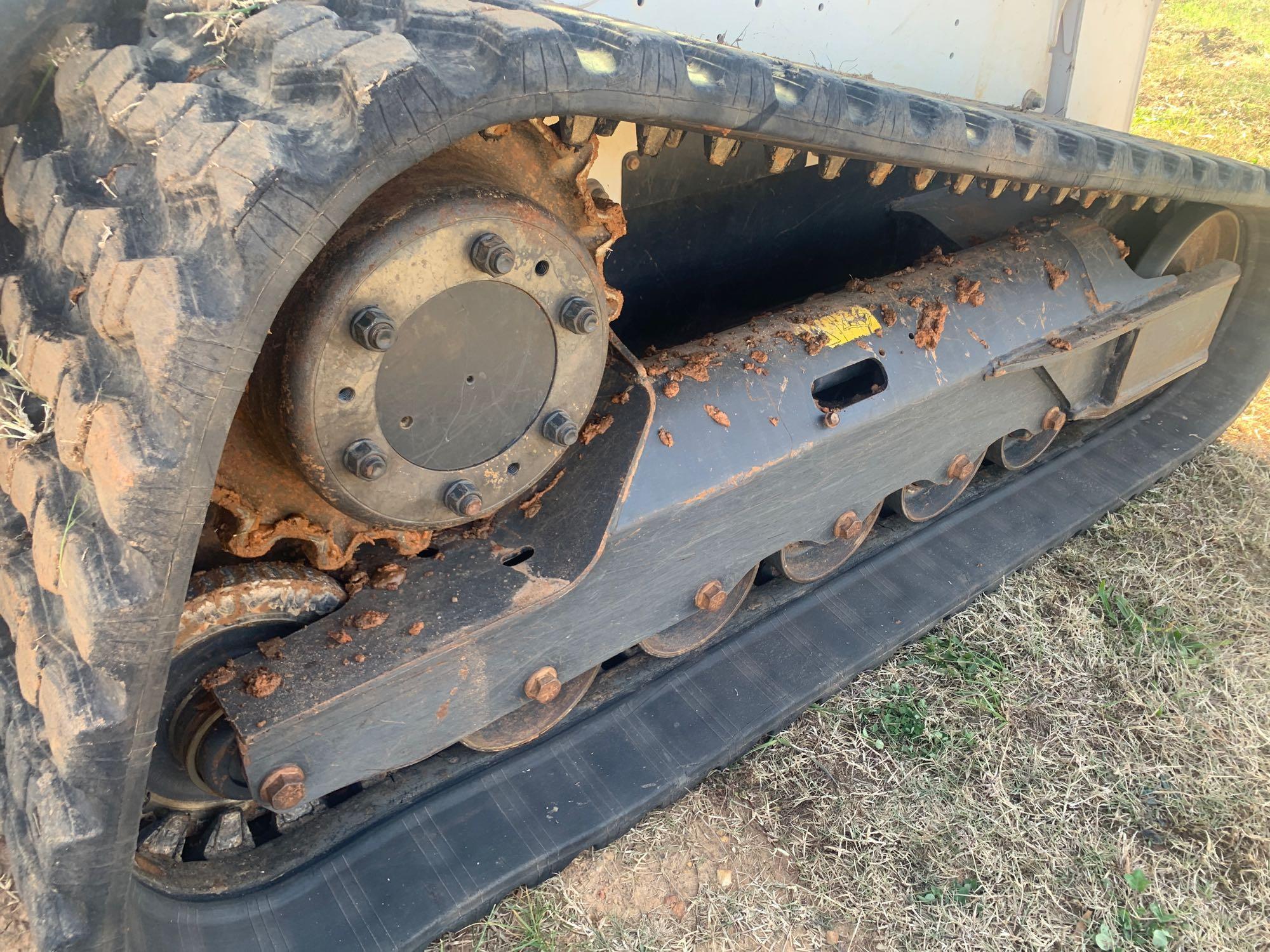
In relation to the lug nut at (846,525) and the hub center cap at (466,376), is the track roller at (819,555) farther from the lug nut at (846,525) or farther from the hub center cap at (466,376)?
the hub center cap at (466,376)

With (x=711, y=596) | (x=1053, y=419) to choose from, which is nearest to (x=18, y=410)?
(x=711, y=596)

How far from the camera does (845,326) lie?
1.94 meters

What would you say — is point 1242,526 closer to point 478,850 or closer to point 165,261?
point 478,850

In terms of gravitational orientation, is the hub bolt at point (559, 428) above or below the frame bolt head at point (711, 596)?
above

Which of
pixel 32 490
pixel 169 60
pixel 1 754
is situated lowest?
pixel 1 754

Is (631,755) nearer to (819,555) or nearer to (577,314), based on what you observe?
(819,555)

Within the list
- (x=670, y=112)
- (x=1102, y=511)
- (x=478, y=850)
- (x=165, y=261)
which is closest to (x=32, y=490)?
(x=165, y=261)

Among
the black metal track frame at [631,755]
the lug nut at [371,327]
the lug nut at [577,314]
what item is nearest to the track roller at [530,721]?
the black metal track frame at [631,755]

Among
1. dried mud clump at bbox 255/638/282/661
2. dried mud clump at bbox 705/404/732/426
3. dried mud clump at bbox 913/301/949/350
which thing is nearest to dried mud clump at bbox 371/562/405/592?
dried mud clump at bbox 255/638/282/661

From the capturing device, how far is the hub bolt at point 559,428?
1401mm

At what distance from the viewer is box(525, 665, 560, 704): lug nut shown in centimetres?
162

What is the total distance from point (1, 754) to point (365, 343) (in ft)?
2.30

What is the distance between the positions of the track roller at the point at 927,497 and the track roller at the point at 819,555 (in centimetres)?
11

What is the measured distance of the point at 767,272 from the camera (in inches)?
89.1
